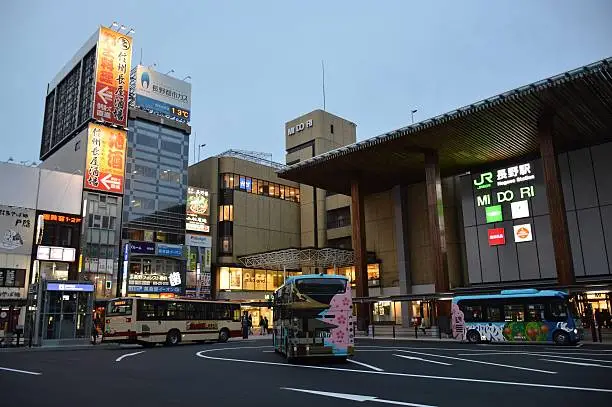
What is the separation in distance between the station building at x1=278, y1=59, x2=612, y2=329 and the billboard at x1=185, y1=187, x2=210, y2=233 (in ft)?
49.2

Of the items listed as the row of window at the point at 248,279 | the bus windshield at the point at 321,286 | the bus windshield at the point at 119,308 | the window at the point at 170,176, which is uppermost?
the window at the point at 170,176

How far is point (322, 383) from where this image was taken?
11656mm

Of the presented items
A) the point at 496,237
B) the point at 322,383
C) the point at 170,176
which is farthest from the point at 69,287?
the point at 496,237

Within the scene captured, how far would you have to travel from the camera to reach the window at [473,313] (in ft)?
90.7

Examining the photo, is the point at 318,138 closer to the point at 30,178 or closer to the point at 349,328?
the point at 30,178

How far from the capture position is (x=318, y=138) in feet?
206

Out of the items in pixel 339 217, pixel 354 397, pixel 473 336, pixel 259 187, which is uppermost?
pixel 259 187

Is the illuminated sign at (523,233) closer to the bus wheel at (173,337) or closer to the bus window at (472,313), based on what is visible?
Answer: the bus window at (472,313)

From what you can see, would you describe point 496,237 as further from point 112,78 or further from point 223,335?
point 112,78

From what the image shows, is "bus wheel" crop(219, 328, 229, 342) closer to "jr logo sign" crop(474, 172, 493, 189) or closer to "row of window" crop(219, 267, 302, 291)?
"row of window" crop(219, 267, 302, 291)

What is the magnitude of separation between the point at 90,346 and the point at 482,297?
925 inches

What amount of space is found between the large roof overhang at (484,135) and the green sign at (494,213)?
411 centimetres

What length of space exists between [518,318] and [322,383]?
1804 cm

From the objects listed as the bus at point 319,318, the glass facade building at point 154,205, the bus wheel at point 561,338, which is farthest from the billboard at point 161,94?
the bus wheel at point 561,338
